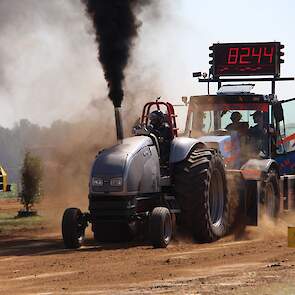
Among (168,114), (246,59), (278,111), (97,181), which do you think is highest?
(246,59)

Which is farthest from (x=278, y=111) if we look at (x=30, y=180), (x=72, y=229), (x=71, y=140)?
(x=30, y=180)

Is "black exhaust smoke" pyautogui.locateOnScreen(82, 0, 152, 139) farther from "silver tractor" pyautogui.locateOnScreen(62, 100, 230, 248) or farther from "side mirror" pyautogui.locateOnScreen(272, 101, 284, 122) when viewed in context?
"side mirror" pyautogui.locateOnScreen(272, 101, 284, 122)

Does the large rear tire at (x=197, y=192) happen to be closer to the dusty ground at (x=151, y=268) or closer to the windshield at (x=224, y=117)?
the dusty ground at (x=151, y=268)

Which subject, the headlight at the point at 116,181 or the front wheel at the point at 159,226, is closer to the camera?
the front wheel at the point at 159,226

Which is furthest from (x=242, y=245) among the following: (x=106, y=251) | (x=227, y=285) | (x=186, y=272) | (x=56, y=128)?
(x=56, y=128)

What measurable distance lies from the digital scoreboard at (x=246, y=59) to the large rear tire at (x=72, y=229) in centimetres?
598

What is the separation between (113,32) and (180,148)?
8.00ft

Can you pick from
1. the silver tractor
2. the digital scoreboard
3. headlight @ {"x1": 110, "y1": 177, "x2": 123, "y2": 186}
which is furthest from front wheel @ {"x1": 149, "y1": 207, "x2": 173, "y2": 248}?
the digital scoreboard

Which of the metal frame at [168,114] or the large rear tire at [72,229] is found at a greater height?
the metal frame at [168,114]

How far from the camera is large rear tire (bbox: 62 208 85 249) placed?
11.9 metres

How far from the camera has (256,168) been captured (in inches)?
569

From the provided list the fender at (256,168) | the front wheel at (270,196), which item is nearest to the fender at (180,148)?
the fender at (256,168)

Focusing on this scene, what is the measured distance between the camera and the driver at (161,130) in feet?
42.6

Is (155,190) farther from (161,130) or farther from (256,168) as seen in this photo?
(256,168)
